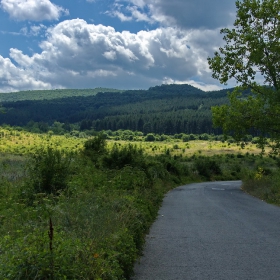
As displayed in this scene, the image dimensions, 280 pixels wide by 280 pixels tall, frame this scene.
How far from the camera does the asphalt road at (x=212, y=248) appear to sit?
668cm

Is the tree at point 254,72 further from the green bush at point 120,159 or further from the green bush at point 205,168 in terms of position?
the green bush at point 205,168

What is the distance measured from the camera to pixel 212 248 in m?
8.55

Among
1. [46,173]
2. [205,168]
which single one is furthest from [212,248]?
[205,168]

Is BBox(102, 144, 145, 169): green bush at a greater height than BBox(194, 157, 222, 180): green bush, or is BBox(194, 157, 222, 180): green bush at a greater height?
BBox(102, 144, 145, 169): green bush

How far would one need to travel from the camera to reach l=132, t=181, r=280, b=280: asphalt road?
6.68 metres

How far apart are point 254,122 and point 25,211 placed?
853 inches

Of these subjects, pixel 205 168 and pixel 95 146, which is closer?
pixel 95 146

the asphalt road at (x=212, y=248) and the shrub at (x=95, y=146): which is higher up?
the shrub at (x=95, y=146)

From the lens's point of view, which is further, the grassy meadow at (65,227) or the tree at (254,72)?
the tree at (254,72)

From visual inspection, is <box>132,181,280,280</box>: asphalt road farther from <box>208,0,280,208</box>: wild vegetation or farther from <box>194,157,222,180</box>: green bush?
<box>194,157,222,180</box>: green bush

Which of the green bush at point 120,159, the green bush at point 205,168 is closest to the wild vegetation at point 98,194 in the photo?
the green bush at point 120,159

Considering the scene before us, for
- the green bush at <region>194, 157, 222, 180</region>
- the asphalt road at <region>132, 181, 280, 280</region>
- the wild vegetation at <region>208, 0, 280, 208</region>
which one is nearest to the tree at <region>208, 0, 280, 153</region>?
the wild vegetation at <region>208, 0, 280, 208</region>

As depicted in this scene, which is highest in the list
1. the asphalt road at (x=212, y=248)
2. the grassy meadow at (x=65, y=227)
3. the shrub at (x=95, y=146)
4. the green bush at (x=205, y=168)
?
the shrub at (x=95, y=146)

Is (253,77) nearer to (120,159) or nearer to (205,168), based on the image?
(120,159)
